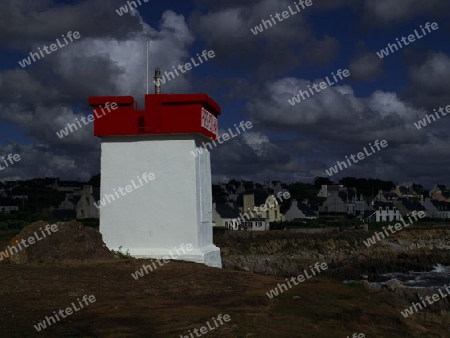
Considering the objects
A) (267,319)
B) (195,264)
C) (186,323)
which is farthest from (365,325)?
(195,264)

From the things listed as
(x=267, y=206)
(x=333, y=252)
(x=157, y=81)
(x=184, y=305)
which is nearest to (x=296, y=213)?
(x=267, y=206)

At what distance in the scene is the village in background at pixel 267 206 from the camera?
70.9 meters

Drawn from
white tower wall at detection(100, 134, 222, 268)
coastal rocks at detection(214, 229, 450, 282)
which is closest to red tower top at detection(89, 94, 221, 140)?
white tower wall at detection(100, 134, 222, 268)

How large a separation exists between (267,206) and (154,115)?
211ft

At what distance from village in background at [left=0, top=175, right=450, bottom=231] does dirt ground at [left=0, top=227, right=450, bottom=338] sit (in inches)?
1270

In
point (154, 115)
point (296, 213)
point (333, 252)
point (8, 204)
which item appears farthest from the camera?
point (8, 204)

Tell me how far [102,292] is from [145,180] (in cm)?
592

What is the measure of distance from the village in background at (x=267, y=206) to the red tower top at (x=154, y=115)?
93.9 ft

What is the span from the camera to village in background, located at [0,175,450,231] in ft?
233

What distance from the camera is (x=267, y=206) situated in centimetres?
7950

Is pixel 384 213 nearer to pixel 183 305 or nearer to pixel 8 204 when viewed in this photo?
pixel 8 204

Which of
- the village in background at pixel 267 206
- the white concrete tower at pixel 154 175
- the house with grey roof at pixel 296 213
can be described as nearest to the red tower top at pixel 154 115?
the white concrete tower at pixel 154 175

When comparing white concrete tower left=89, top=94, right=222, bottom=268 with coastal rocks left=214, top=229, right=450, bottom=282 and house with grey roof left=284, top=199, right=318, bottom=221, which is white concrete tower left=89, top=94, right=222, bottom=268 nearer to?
coastal rocks left=214, top=229, right=450, bottom=282

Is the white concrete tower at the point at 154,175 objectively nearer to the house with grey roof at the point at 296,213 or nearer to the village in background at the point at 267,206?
the village in background at the point at 267,206
